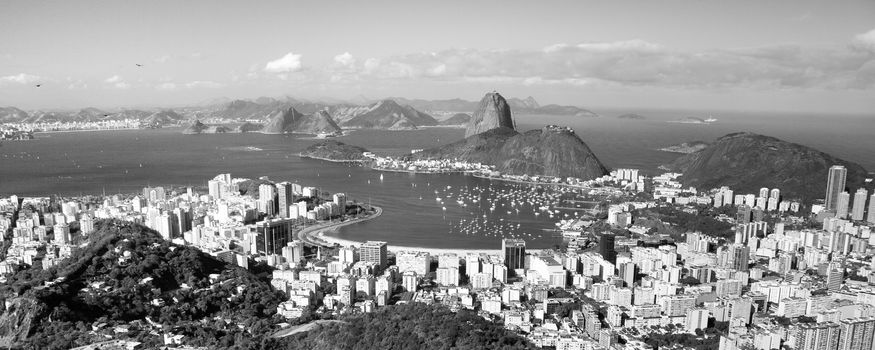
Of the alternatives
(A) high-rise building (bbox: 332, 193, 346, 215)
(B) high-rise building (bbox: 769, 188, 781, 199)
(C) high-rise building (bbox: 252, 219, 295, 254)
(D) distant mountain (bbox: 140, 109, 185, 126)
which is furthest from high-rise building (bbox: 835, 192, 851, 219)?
(D) distant mountain (bbox: 140, 109, 185, 126)

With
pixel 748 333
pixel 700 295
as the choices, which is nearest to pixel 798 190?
pixel 700 295

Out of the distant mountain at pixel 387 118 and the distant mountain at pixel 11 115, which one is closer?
the distant mountain at pixel 11 115

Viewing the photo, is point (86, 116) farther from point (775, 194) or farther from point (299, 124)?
point (775, 194)

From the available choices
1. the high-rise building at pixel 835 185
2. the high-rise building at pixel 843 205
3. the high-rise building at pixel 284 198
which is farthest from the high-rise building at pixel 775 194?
the high-rise building at pixel 284 198

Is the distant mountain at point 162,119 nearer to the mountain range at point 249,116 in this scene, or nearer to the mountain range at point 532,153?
the mountain range at point 249,116

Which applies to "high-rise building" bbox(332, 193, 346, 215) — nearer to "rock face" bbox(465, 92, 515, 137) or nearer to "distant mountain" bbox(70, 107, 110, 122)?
"rock face" bbox(465, 92, 515, 137)

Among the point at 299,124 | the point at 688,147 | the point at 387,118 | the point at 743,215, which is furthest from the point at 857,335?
the point at 387,118
